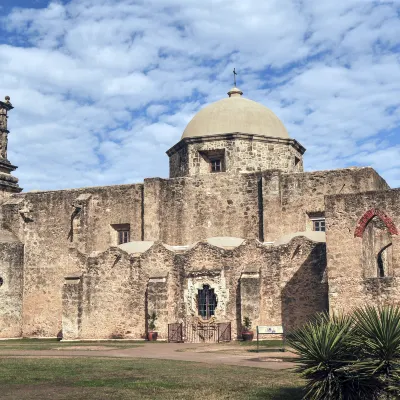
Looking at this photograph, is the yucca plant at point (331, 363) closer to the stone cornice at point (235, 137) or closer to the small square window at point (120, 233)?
the small square window at point (120, 233)

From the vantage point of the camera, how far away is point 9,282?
27.8 m

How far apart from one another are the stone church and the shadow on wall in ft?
0.12

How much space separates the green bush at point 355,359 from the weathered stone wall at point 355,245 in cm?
1000

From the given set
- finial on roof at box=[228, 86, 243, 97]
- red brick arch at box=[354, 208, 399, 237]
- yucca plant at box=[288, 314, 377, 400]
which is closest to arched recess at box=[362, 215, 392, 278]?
red brick arch at box=[354, 208, 399, 237]

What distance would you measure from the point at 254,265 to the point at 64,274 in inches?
362

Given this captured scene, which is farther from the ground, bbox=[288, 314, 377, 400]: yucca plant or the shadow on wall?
the shadow on wall

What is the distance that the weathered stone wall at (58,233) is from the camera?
27.5m

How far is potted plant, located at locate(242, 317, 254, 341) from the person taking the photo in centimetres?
2148

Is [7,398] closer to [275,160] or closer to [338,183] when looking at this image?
[338,183]

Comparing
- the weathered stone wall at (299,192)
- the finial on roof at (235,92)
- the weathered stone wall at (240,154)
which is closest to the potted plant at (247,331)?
the weathered stone wall at (299,192)

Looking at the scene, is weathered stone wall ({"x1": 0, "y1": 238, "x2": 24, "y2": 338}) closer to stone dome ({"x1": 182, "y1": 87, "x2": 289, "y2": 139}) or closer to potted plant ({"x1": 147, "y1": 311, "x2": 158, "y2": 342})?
potted plant ({"x1": 147, "y1": 311, "x2": 158, "y2": 342})

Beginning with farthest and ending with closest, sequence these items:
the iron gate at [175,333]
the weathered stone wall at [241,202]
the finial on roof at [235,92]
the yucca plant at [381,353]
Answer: the finial on roof at [235,92] → the weathered stone wall at [241,202] → the iron gate at [175,333] → the yucca plant at [381,353]

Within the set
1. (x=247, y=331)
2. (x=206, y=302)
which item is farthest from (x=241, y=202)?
(x=247, y=331)

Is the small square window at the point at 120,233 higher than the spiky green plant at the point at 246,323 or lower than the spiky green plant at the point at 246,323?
higher
